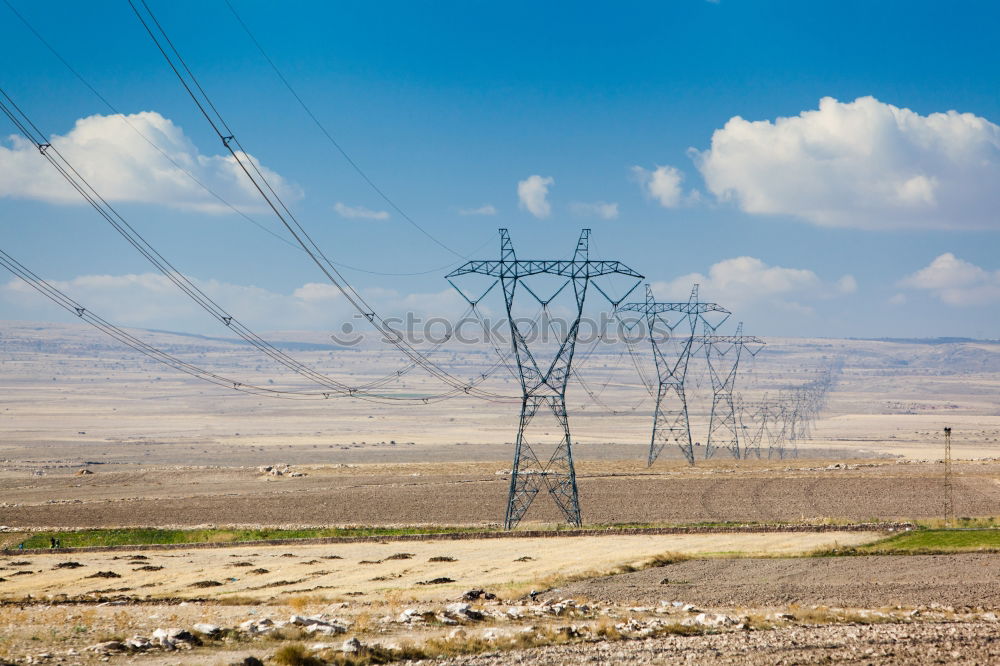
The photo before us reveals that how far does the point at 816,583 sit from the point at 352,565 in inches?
782

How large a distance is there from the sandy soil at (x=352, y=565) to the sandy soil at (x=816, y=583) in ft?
11.0

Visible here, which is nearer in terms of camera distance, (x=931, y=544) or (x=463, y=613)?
(x=463, y=613)

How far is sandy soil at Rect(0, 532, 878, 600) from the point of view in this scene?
36.3 metres

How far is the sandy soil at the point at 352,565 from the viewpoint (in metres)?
36.3

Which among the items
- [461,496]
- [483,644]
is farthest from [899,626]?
[461,496]

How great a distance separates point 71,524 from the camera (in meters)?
66.8

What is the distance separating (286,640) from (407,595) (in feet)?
31.5

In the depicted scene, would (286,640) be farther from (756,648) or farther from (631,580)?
(631,580)

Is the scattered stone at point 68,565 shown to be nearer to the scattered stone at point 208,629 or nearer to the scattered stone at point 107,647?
the scattered stone at point 208,629

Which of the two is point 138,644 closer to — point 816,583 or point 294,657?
point 294,657

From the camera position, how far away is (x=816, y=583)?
32.1 metres

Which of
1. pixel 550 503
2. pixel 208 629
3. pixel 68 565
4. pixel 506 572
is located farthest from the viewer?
pixel 550 503

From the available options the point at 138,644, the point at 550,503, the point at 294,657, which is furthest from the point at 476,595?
the point at 550,503

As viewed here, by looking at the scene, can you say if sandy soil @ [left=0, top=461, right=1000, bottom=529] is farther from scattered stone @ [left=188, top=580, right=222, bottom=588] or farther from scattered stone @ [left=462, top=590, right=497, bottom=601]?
scattered stone @ [left=462, top=590, right=497, bottom=601]
